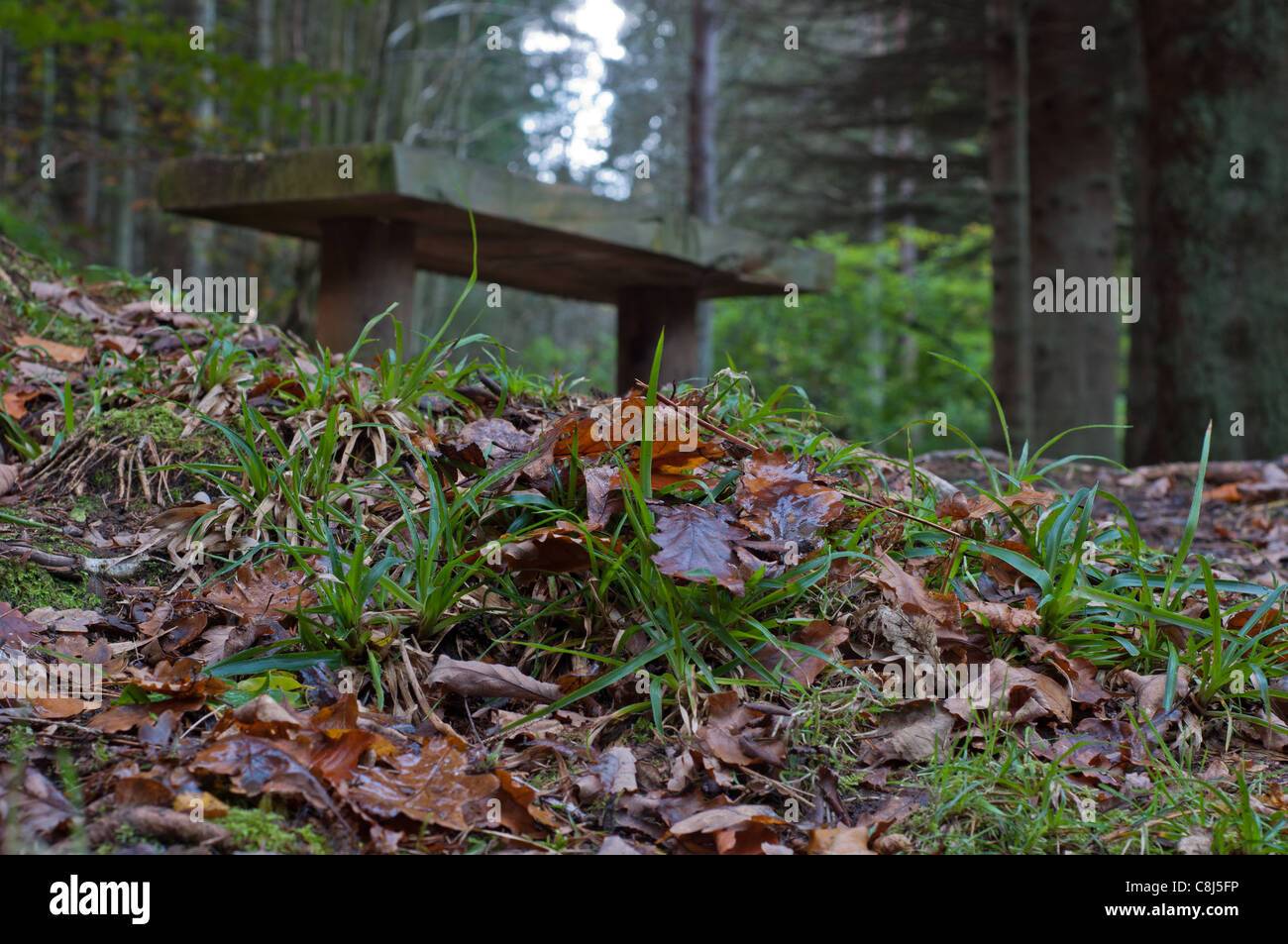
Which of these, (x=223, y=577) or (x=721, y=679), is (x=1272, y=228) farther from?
(x=223, y=577)

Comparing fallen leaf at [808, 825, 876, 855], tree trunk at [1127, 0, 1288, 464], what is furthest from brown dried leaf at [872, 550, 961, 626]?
tree trunk at [1127, 0, 1288, 464]

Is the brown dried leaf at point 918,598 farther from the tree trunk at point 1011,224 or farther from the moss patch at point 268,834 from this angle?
the tree trunk at point 1011,224

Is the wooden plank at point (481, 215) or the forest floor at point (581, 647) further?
the wooden plank at point (481, 215)

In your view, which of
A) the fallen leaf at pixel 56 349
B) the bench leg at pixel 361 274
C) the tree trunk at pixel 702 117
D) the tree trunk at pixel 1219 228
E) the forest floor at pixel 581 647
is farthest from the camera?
the tree trunk at pixel 702 117

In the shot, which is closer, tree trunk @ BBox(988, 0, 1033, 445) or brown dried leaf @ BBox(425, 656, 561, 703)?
brown dried leaf @ BBox(425, 656, 561, 703)

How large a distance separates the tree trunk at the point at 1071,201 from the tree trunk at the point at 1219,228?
1803mm

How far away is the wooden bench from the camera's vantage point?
3518 millimetres

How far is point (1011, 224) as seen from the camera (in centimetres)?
609

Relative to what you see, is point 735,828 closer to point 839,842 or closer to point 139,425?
point 839,842

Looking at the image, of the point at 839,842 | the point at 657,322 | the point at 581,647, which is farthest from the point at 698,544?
the point at 657,322

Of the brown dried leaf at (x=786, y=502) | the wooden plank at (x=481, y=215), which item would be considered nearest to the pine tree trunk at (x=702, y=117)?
the wooden plank at (x=481, y=215)

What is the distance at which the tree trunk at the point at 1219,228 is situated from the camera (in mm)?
4910

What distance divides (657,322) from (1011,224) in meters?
2.43

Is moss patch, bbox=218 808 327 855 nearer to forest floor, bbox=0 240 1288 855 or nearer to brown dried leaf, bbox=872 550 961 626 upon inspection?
forest floor, bbox=0 240 1288 855
